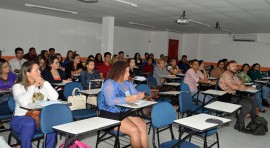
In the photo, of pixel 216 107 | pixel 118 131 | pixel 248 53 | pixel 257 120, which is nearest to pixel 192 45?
pixel 248 53

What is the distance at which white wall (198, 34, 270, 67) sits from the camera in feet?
41.1

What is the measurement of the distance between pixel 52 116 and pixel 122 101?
88 cm

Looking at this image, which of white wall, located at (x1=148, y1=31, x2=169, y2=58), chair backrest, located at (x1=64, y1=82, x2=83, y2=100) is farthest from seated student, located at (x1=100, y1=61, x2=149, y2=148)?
white wall, located at (x1=148, y1=31, x2=169, y2=58)

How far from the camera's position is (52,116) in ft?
8.68

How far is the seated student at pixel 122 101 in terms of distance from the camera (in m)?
2.89

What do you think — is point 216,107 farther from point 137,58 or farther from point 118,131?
point 137,58

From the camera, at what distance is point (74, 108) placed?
3832 mm

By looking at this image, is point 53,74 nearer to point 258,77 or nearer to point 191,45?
point 258,77

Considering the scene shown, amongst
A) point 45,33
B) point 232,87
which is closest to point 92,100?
point 232,87

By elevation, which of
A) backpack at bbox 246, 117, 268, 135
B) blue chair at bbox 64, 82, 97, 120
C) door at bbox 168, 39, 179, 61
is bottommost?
backpack at bbox 246, 117, 268, 135

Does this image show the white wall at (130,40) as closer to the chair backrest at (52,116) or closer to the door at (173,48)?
the door at (173,48)

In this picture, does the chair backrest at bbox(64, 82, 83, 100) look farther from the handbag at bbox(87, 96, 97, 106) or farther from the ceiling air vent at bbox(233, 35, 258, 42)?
the ceiling air vent at bbox(233, 35, 258, 42)

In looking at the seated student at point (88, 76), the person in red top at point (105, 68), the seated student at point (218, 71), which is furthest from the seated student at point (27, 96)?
the seated student at point (218, 71)

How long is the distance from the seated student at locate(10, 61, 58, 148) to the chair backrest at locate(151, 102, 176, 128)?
121 cm
